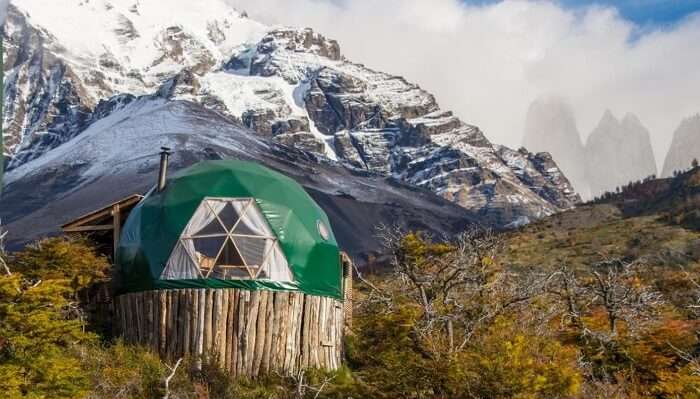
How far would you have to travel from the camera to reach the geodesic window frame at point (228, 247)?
714 inches

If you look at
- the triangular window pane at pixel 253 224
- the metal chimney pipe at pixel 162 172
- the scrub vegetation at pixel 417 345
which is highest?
the metal chimney pipe at pixel 162 172

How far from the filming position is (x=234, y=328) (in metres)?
17.5

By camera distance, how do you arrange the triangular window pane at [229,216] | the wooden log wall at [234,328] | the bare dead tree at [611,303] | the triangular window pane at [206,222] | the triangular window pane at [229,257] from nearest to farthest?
the wooden log wall at [234,328] < the triangular window pane at [229,257] < the triangular window pane at [206,222] < the triangular window pane at [229,216] < the bare dead tree at [611,303]

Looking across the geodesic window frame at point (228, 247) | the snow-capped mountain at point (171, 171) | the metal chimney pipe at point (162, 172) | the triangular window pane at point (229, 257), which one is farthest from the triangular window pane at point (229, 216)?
the snow-capped mountain at point (171, 171)

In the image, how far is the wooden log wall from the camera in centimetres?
1741

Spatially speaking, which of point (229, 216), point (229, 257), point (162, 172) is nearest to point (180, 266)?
point (229, 257)

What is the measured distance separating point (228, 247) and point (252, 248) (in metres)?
0.53

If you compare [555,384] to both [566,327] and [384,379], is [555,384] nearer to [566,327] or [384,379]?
[384,379]

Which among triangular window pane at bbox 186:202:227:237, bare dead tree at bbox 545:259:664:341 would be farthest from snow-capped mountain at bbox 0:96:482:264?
triangular window pane at bbox 186:202:227:237

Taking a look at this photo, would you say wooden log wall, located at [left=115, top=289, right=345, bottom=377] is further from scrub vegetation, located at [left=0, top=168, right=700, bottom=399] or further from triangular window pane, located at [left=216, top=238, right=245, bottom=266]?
triangular window pane, located at [left=216, top=238, right=245, bottom=266]

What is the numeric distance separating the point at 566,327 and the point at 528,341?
23.6 ft

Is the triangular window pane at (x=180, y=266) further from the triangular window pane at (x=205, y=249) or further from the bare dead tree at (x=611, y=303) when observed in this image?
the bare dead tree at (x=611, y=303)

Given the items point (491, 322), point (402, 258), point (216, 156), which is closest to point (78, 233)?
point (402, 258)

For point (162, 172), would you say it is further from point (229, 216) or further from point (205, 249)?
point (205, 249)
